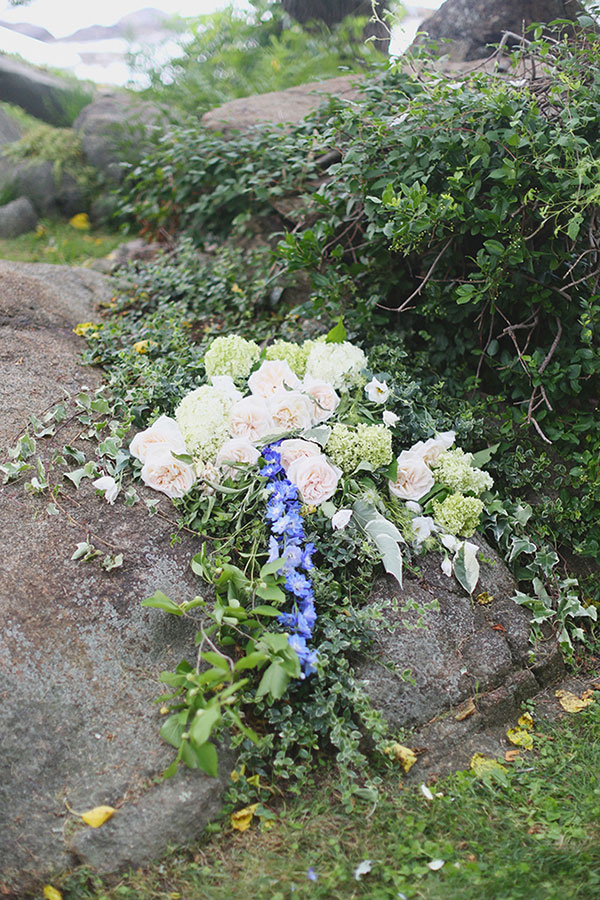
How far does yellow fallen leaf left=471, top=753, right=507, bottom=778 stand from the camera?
2.20 metres

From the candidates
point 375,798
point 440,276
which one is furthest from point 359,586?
point 440,276

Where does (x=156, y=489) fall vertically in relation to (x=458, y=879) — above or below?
above

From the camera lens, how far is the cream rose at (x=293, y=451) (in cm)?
262

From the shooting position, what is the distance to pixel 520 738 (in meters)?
2.35

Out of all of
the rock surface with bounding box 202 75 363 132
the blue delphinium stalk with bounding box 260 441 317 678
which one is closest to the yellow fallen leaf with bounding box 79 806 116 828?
the blue delphinium stalk with bounding box 260 441 317 678

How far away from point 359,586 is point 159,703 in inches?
33.0

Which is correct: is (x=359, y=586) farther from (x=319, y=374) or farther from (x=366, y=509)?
(x=319, y=374)

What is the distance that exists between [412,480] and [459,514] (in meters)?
0.24

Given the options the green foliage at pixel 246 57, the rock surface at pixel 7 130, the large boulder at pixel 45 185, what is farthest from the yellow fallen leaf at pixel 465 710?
the rock surface at pixel 7 130

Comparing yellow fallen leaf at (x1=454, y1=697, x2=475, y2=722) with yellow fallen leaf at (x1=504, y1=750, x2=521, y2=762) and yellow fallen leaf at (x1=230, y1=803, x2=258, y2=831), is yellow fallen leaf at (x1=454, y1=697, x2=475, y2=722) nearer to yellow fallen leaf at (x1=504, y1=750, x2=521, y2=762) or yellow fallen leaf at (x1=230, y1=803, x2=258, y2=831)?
yellow fallen leaf at (x1=504, y1=750, x2=521, y2=762)

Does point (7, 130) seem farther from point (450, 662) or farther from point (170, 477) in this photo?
point (450, 662)

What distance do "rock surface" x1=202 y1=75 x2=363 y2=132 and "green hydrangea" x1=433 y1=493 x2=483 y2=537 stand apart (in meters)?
3.25

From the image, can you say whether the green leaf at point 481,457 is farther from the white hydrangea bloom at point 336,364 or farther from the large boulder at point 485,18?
the large boulder at point 485,18

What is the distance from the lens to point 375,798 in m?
2.05
